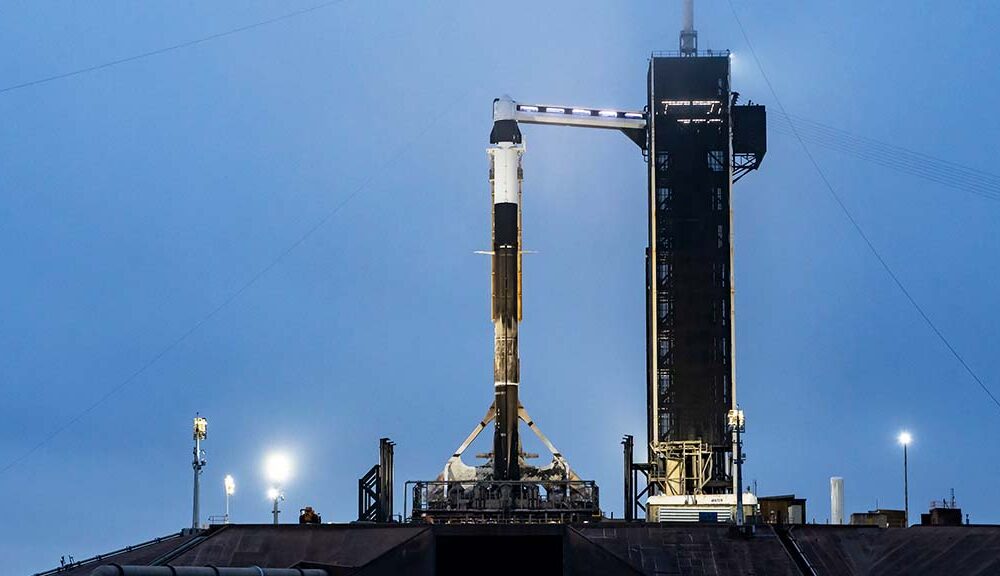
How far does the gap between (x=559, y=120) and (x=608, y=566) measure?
138 feet

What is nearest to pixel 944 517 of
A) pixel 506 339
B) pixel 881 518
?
pixel 881 518

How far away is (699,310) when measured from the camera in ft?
301

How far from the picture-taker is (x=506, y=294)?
85438 millimetres

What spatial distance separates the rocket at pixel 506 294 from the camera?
83.8 m

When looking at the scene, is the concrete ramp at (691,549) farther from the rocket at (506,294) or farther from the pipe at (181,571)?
the rocket at (506,294)

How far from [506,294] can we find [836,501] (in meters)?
22.2

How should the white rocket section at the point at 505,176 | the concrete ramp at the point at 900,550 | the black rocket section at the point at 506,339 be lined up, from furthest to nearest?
the white rocket section at the point at 505,176 < the black rocket section at the point at 506,339 < the concrete ramp at the point at 900,550

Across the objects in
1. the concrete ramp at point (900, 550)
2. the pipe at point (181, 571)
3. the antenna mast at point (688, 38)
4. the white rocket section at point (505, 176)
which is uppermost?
the antenna mast at point (688, 38)

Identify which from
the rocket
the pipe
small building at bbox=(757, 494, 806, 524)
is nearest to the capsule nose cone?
the rocket

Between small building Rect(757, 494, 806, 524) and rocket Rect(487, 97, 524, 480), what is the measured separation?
1406 centimetres

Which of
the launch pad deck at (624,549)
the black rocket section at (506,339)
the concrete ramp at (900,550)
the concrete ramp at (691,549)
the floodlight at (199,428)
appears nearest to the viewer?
the concrete ramp at (900,550)

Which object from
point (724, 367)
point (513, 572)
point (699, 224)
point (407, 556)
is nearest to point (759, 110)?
point (699, 224)

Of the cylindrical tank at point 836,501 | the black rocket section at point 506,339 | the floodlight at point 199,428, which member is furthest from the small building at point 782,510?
the floodlight at point 199,428

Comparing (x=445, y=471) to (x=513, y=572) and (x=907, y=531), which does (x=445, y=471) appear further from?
(x=907, y=531)
